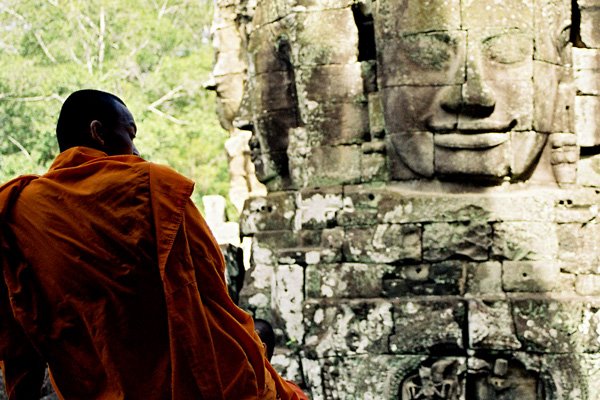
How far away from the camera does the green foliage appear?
18141 millimetres

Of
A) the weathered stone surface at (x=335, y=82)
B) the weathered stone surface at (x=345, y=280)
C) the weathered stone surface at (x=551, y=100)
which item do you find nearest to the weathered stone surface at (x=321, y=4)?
the weathered stone surface at (x=335, y=82)

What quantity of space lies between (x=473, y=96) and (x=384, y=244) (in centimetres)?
108

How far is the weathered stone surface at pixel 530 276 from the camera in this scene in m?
7.01

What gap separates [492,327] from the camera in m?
6.89

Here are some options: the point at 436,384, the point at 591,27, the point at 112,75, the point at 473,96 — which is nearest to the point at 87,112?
the point at 473,96

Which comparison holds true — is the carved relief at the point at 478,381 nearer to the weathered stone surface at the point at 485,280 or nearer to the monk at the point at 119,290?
the weathered stone surface at the point at 485,280

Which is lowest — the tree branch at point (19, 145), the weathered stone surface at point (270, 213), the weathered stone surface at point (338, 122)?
the tree branch at point (19, 145)

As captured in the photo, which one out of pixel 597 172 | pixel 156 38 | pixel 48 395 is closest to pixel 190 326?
pixel 48 395

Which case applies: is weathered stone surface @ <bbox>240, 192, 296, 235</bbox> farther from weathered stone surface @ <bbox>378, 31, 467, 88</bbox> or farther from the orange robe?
the orange robe

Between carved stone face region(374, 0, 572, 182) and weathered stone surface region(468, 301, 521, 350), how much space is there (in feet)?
2.66

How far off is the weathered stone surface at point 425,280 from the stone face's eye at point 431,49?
48.6 inches

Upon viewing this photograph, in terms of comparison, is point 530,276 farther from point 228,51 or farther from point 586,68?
point 228,51

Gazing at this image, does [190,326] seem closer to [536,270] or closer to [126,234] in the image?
[126,234]

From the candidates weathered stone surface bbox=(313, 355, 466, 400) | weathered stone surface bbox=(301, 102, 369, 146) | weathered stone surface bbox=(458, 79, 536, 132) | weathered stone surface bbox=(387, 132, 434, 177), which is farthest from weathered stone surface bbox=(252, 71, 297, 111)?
weathered stone surface bbox=(313, 355, 466, 400)
